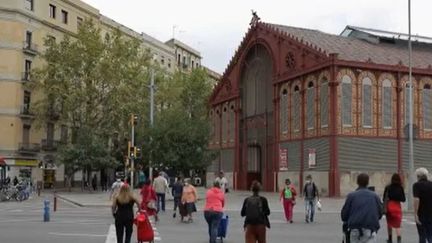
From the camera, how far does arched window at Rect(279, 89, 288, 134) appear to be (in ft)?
161

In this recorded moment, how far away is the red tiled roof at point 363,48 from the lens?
4553cm

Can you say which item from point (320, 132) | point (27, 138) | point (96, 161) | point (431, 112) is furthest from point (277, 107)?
point (27, 138)

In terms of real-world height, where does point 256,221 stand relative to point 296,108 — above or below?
below

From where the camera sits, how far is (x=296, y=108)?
→ 47719 mm

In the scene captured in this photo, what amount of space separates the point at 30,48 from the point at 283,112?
88.2 ft

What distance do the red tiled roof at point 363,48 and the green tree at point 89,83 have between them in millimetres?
17453

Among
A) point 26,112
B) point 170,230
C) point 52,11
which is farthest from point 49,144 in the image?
point 170,230

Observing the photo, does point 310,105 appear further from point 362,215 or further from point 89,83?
point 362,215

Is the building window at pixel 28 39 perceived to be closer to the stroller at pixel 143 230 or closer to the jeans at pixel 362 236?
the stroller at pixel 143 230

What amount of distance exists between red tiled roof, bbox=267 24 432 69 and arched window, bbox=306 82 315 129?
278 centimetres

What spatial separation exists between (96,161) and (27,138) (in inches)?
398

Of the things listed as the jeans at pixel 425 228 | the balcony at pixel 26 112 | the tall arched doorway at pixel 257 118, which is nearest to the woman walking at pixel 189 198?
the jeans at pixel 425 228

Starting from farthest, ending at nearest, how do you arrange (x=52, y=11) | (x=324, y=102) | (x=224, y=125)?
(x=52, y=11) < (x=224, y=125) < (x=324, y=102)

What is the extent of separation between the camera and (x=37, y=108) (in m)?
63.4
